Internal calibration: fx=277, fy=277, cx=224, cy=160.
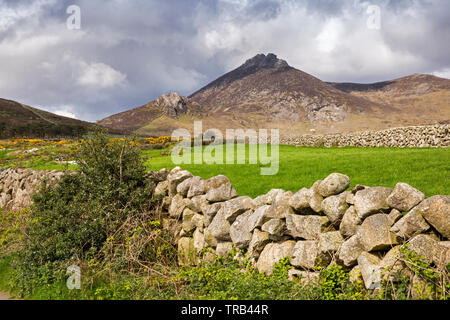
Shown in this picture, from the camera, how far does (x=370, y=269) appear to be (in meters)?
3.99

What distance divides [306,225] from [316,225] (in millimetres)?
190

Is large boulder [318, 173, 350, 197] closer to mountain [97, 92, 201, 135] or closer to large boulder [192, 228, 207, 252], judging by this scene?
large boulder [192, 228, 207, 252]

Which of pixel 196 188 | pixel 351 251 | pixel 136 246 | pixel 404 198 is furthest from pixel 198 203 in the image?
pixel 404 198

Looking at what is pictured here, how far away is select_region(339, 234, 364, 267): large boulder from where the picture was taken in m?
4.41

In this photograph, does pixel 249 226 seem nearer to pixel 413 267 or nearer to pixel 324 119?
pixel 413 267

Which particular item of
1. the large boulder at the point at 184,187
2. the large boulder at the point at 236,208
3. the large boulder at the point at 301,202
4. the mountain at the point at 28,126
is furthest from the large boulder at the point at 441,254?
the mountain at the point at 28,126

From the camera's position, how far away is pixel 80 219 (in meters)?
8.15

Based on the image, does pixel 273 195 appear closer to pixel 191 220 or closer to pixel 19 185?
pixel 191 220

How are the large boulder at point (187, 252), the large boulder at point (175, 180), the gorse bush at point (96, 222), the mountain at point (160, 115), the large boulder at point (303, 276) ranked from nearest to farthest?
the large boulder at point (303, 276) < the gorse bush at point (96, 222) < the large boulder at point (187, 252) < the large boulder at point (175, 180) < the mountain at point (160, 115)

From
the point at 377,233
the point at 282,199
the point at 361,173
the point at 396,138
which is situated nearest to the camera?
the point at 377,233

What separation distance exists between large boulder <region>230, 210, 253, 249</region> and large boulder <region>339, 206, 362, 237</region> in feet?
6.86

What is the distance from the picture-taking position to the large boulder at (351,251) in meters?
4.41

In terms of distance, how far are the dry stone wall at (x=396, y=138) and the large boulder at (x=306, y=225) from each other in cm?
1670

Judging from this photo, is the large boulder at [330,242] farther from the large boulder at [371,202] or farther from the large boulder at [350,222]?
the large boulder at [371,202]
